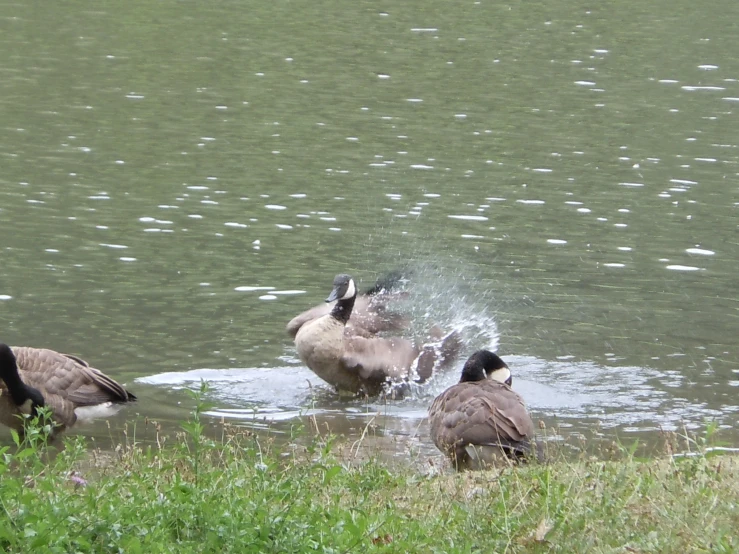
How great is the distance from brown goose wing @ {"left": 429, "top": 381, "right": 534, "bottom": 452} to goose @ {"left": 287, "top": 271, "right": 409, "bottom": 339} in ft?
10.4

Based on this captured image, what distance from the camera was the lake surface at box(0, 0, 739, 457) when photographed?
11664 mm

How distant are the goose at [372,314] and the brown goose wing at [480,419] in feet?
10.4

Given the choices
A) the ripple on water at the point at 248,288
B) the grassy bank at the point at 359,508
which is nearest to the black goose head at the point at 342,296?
the ripple on water at the point at 248,288

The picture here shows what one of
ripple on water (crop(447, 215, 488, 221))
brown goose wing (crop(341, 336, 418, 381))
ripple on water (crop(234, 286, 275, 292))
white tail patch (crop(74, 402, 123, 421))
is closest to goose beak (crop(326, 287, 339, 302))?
brown goose wing (crop(341, 336, 418, 381))

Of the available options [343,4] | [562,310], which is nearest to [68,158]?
[562,310]

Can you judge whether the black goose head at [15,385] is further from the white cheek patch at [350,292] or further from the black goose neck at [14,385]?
the white cheek patch at [350,292]

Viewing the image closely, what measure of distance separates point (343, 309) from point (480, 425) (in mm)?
3750

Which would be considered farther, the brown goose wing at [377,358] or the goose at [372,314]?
the goose at [372,314]

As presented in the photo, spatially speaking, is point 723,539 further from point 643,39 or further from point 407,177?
point 643,39

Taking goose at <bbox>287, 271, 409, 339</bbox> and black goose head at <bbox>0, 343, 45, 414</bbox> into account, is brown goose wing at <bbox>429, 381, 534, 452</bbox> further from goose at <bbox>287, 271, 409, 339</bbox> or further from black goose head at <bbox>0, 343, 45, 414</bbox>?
black goose head at <bbox>0, 343, 45, 414</bbox>

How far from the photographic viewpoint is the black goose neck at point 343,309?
12.0 m

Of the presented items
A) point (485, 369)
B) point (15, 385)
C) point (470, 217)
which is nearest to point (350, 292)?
point (485, 369)

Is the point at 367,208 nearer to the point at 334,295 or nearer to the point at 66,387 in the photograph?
the point at 334,295

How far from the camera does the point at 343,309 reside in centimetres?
1211
